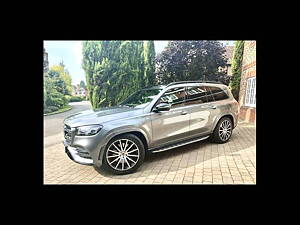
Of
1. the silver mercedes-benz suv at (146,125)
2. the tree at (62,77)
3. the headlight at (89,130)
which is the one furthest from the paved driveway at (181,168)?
the tree at (62,77)

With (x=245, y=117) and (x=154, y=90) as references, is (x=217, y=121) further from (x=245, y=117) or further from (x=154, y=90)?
(x=245, y=117)

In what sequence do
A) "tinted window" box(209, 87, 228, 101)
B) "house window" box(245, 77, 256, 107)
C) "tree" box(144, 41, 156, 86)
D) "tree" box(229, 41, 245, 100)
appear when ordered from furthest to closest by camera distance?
"tree" box(229, 41, 245, 100)
"house window" box(245, 77, 256, 107)
"tree" box(144, 41, 156, 86)
"tinted window" box(209, 87, 228, 101)

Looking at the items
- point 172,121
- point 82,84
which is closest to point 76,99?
point 82,84

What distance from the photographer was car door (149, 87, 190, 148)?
11.9 feet

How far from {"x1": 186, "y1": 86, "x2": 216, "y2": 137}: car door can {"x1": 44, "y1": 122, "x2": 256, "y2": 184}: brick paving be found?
554mm

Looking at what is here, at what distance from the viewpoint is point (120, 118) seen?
3.32 m

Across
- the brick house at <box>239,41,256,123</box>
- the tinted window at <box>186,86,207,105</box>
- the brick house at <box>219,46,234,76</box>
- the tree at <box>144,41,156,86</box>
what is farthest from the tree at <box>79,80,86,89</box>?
the brick house at <box>239,41,256,123</box>

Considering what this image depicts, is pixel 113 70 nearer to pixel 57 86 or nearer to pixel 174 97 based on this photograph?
pixel 57 86

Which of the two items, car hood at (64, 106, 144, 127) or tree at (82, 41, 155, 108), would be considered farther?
tree at (82, 41, 155, 108)

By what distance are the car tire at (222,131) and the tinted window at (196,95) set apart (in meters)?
0.81

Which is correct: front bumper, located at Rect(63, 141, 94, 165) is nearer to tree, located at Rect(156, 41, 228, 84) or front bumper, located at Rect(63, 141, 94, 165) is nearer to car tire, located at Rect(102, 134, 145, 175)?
car tire, located at Rect(102, 134, 145, 175)

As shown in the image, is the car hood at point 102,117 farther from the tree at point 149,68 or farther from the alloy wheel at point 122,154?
the tree at point 149,68

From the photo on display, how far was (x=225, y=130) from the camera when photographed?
16.0ft

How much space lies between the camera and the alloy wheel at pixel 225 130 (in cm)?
479
